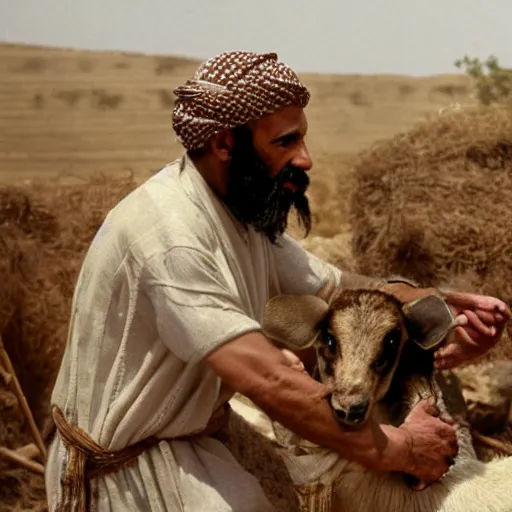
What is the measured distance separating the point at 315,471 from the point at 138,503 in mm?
472

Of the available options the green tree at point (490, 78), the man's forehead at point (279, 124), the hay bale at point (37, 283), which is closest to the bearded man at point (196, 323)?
the man's forehead at point (279, 124)

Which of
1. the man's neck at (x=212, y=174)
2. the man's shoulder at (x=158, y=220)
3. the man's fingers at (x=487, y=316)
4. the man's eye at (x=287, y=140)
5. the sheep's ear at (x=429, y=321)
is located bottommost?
the man's fingers at (x=487, y=316)

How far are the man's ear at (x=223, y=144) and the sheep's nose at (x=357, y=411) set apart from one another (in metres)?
0.69

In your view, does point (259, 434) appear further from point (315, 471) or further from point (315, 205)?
point (315, 205)

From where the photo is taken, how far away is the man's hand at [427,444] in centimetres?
205

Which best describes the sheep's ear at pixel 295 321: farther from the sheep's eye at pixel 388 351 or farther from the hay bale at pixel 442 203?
the hay bale at pixel 442 203

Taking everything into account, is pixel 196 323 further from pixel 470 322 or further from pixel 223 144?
pixel 470 322

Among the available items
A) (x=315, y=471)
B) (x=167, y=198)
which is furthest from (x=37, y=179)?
(x=315, y=471)

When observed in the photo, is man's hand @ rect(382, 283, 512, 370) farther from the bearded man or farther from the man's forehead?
the man's forehead

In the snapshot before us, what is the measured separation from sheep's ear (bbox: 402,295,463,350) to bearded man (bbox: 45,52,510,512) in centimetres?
16

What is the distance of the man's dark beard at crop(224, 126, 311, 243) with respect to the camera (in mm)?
2223

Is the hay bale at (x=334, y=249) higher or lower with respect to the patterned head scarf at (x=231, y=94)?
lower

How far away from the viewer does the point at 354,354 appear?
6.59 feet

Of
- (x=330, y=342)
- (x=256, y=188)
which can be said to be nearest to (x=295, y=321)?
(x=330, y=342)
